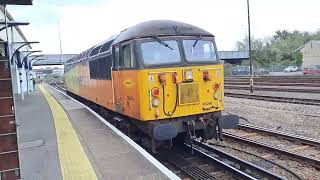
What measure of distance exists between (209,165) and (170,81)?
2.06 meters

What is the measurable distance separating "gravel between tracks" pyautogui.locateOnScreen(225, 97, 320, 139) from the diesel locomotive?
151 inches

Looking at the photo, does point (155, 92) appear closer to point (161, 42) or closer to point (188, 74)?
point (188, 74)

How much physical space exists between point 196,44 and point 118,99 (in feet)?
8.62

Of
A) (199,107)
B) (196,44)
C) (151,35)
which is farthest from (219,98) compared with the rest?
(151,35)

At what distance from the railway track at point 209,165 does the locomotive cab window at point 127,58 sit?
2.46 m

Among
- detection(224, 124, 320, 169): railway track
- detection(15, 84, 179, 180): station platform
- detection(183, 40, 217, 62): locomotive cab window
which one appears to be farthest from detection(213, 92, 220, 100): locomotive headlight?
detection(15, 84, 179, 180): station platform

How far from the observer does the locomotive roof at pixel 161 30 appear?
9539 mm

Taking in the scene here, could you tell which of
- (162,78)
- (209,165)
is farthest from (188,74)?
(209,165)

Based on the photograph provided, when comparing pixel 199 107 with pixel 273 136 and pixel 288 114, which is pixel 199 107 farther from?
pixel 288 114

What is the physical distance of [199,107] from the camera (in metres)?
9.71

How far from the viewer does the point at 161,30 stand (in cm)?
965

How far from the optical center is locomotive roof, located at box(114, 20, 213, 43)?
9.54 metres

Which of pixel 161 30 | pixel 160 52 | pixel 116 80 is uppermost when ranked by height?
pixel 161 30

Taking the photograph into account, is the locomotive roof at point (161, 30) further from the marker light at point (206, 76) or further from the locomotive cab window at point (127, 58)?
the marker light at point (206, 76)
